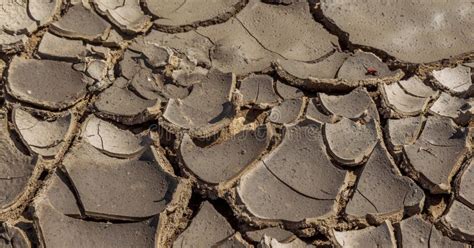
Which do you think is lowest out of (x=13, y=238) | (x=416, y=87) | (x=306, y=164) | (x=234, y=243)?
(x=13, y=238)

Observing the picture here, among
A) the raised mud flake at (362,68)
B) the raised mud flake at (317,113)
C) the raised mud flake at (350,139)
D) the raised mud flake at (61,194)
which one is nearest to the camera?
the raised mud flake at (61,194)

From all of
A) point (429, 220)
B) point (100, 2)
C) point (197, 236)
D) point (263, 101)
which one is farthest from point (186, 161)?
point (100, 2)

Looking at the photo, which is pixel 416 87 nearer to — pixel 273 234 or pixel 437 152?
pixel 437 152

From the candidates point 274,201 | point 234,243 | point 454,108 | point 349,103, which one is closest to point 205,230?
point 234,243

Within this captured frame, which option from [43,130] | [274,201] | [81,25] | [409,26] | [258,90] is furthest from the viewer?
[409,26]

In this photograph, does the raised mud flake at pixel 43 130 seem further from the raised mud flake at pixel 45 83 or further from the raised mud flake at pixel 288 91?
the raised mud flake at pixel 288 91

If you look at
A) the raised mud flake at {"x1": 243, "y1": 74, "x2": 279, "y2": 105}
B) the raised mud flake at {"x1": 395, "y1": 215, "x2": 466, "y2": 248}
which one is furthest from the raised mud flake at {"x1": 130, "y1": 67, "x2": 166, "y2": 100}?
the raised mud flake at {"x1": 395, "y1": 215, "x2": 466, "y2": 248}

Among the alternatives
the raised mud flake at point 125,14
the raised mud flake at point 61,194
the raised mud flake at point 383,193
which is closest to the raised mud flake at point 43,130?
the raised mud flake at point 61,194
